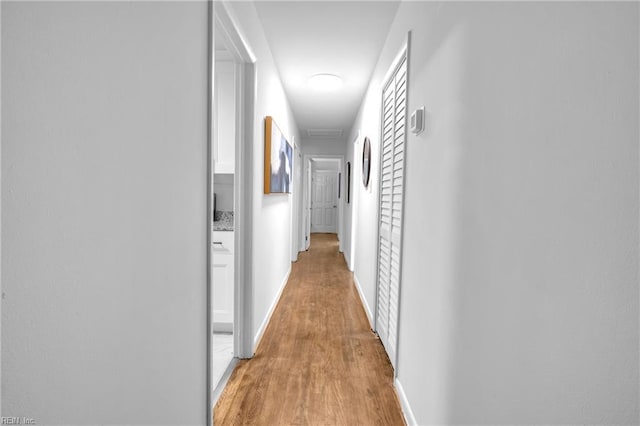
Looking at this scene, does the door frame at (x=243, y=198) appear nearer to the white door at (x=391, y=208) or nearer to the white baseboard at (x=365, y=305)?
the white door at (x=391, y=208)

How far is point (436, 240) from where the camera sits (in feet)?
4.33

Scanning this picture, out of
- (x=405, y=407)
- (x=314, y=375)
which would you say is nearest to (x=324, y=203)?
(x=314, y=375)

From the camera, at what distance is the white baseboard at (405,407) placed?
5.07 ft

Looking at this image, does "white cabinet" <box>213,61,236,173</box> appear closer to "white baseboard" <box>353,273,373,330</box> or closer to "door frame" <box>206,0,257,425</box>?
"door frame" <box>206,0,257,425</box>

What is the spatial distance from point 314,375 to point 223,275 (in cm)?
102

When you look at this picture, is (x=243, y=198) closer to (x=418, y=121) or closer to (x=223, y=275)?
(x=223, y=275)

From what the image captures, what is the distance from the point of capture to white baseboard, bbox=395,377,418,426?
155cm

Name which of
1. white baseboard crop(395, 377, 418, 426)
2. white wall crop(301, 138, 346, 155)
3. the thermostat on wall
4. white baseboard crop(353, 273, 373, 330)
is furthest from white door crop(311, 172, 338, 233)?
the thermostat on wall

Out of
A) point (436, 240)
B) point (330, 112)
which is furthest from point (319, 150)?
point (436, 240)

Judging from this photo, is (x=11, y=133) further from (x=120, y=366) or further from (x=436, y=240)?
(x=436, y=240)

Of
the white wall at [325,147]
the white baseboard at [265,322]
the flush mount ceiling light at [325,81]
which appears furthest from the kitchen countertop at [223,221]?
the white wall at [325,147]

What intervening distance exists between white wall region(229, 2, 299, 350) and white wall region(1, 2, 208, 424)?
97cm

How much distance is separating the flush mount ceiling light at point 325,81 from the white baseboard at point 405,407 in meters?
2.82

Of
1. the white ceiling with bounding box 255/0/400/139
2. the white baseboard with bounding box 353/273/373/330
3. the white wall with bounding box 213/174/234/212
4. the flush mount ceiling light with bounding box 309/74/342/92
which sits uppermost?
the white ceiling with bounding box 255/0/400/139
